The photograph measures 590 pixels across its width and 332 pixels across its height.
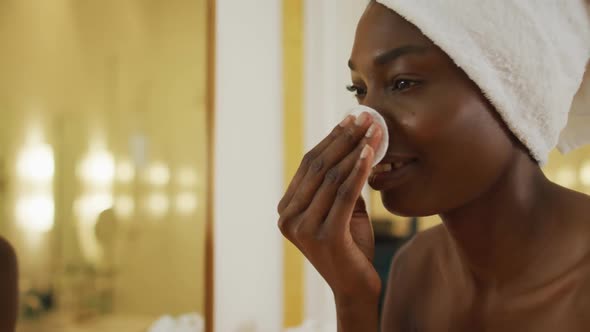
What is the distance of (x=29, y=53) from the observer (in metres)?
0.84

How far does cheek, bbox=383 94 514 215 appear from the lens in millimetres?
621

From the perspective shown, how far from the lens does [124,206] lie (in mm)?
1146

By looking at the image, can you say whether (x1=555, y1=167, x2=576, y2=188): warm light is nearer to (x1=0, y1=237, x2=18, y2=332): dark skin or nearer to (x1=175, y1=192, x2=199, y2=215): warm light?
(x1=175, y1=192, x2=199, y2=215): warm light

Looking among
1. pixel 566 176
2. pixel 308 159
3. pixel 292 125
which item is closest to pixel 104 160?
pixel 308 159

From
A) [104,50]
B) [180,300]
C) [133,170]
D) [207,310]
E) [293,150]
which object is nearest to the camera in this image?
[104,50]

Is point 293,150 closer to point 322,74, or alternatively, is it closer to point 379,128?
point 322,74

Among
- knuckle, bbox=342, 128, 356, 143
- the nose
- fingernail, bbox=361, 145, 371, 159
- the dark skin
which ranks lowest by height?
the dark skin

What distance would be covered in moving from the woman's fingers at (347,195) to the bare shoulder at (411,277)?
29 cm

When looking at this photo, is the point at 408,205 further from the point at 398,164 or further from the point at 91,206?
the point at 91,206

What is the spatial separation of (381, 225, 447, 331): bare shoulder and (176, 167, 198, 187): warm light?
2.25 feet

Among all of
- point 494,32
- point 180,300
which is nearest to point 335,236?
point 494,32

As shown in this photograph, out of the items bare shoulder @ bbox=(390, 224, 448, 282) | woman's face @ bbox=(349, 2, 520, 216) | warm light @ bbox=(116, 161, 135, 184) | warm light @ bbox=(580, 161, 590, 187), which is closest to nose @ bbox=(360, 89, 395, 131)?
woman's face @ bbox=(349, 2, 520, 216)

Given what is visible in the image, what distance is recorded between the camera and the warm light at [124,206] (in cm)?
112

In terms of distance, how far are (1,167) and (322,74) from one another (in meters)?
1.42
